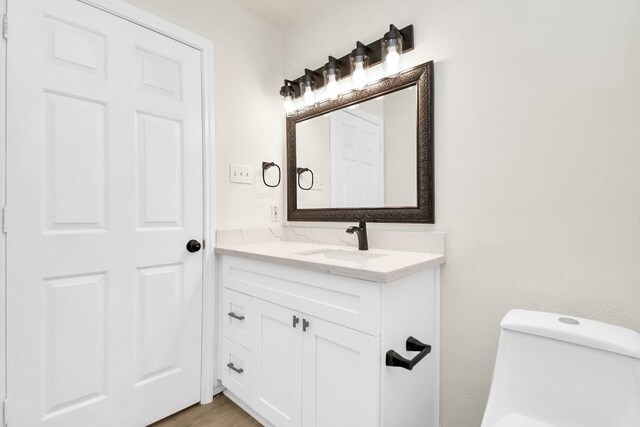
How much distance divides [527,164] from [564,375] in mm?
726

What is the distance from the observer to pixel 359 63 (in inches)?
61.9

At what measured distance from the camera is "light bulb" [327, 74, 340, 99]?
5.63 ft

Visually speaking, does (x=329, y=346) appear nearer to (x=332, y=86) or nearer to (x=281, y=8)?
(x=332, y=86)

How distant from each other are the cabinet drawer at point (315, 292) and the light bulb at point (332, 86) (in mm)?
1025

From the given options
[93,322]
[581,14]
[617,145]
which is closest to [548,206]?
[617,145]

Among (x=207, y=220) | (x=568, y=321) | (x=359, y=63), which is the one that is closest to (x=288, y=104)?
(x=359, y=63)

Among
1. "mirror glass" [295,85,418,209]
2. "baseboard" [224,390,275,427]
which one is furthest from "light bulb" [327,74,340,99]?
"baseboard" [224,390,275,427]

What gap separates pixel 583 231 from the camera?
107cm

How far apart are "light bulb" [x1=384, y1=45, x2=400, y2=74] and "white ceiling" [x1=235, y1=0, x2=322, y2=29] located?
2.46 feet

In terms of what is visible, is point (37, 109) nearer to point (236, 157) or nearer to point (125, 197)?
point (125, 197)

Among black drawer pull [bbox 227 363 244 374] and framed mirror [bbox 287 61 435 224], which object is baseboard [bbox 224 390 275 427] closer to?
black drawer pull [bbox 227 363 244 374]

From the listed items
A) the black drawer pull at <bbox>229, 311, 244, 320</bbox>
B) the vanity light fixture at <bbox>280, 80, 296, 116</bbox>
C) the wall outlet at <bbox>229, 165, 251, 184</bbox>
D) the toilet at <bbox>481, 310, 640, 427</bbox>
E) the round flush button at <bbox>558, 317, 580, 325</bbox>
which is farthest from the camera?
the vanity light fixture at <bbox>280, 80, 296, 116</bbox>

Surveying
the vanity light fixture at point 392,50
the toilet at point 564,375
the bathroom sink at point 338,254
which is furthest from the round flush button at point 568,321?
the vanity light fixture at point 392,50

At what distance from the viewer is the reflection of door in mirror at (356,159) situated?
5.38 ft
